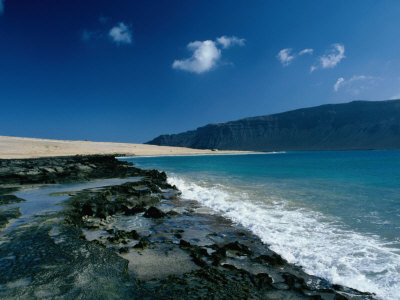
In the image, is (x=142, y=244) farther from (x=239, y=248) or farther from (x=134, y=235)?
(x=239, y=248)

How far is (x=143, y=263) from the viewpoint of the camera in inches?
181

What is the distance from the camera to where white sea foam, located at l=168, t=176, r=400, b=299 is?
433 centimetres

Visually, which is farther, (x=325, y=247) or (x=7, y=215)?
(x=7, y=215)

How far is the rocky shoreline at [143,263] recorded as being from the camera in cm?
359

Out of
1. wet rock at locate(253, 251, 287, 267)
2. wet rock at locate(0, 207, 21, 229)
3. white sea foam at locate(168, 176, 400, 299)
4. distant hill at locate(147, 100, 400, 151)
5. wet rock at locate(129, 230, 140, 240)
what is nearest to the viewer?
white sea foam at locate(168, 176, 400, 299)

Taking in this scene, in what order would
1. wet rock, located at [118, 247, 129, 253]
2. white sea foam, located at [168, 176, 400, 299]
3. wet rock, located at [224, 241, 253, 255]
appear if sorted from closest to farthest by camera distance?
white sea foam, located at [168, 176, 400, 299]
wet rock, located at [118, 247, 129, 253]
wet rock, located at [224, 241, 253, 255]

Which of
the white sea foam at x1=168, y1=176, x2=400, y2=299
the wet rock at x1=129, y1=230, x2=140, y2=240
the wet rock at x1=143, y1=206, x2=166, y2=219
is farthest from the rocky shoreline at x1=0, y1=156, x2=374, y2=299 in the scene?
the white sea foam at x1=168, y1=176, x2=400, y2=299

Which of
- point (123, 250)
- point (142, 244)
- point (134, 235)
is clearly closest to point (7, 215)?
point (134, 235)

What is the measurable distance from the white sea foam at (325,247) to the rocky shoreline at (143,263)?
1.05ft

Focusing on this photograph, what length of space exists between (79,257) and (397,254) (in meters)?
6.84

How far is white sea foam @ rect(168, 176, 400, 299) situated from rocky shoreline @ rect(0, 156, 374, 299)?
1.05 ft

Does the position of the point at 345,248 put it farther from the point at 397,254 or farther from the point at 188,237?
the point at 188,237

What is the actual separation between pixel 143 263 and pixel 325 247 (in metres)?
4.27

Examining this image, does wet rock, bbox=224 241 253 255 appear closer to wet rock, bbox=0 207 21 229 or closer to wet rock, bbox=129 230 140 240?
wet rock, bbox=129 230 140 240
